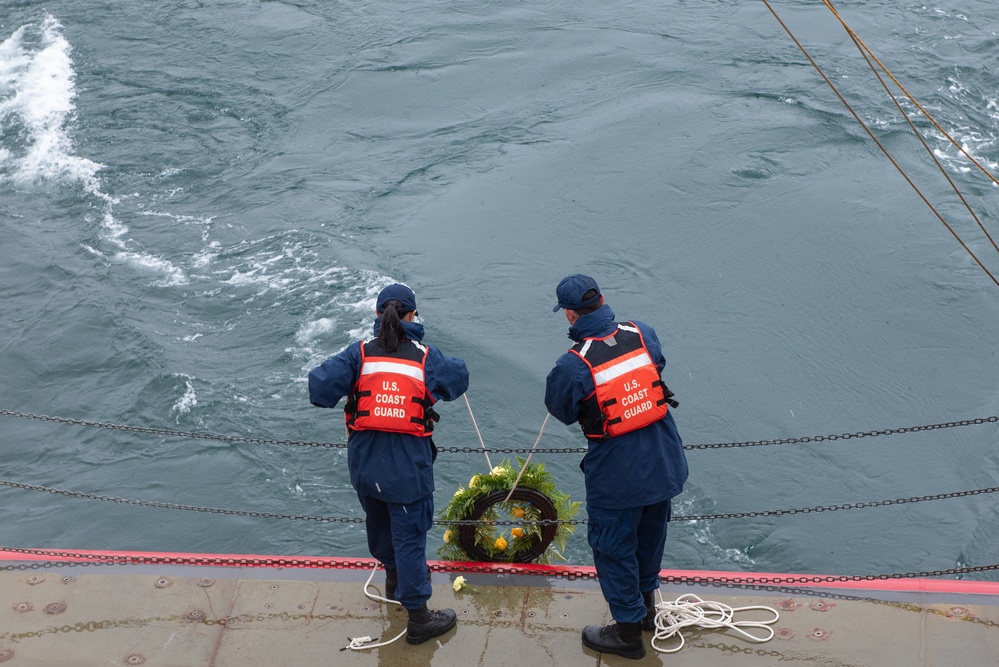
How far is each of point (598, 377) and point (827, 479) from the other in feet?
20.0

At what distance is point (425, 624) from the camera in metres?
5.75

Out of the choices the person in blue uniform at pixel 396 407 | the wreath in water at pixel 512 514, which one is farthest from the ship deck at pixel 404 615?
the person in blue uniform at pixel 396 407

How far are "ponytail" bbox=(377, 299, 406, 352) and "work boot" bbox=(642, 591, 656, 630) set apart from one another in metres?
1.92

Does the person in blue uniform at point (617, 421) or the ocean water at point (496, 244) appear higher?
the person in blue uniform at point (617, 421)

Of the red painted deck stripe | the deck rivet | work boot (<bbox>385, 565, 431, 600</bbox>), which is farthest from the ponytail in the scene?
the deck rivet

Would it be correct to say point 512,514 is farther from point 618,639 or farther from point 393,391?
point 393,391

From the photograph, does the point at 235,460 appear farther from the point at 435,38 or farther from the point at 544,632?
the point at 435,38

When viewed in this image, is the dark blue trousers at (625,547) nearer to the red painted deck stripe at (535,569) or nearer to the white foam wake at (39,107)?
the red painted deck stripe at (535,569)

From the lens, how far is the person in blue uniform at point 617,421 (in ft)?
16.9

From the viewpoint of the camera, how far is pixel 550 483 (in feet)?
21.0

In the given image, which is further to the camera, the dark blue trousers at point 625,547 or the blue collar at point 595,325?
the dark blue trousers at point 625,547

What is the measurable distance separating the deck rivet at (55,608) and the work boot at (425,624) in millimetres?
2005

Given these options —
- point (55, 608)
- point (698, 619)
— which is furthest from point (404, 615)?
point (55, 608)

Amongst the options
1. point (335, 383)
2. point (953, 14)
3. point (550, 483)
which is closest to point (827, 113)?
point (953, 14)
